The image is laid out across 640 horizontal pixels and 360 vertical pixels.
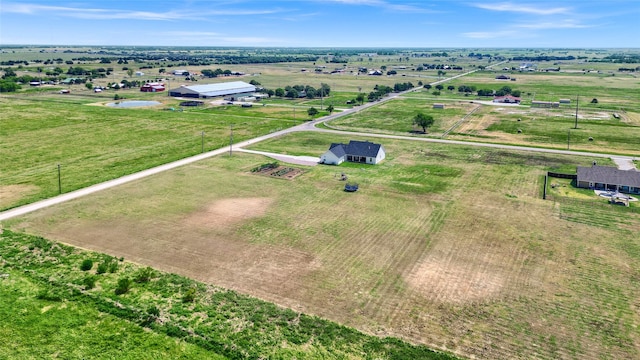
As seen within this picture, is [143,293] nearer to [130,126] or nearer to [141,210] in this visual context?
[141,210]

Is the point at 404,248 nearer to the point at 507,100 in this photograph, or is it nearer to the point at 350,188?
the point at 350,188

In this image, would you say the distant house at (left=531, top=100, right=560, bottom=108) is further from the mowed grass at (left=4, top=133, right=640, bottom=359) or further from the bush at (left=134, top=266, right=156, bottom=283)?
the bush at (left=134, top=266, right=156, bottom=283)

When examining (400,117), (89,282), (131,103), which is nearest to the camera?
(89,282)

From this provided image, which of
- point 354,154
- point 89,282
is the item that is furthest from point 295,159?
point 89,282

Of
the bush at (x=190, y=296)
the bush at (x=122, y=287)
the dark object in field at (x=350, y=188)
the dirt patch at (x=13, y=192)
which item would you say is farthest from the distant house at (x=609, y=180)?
the dirt patch at (x=13, y=192)

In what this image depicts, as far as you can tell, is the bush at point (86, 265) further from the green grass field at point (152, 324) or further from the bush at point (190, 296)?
the bush at point (190, 296)
